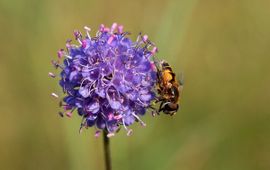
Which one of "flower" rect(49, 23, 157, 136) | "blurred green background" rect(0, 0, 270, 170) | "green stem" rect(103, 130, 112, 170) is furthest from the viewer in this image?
"blurred green background" rect(0, 0, 270, 170)

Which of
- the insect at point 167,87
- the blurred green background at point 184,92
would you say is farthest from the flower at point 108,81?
the blurred green background at point 184,92

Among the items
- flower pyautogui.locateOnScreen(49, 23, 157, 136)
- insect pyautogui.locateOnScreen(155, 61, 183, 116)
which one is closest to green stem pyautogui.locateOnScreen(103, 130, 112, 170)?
flower pyautogui.locateOnScreen(49, 23, 157, 136)

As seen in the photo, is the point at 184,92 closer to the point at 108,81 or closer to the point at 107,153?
the point at 108,81

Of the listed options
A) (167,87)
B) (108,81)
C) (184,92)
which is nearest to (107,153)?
(108,81)

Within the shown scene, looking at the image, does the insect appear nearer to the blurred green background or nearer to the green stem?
the green stem

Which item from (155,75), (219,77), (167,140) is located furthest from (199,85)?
(155,75)

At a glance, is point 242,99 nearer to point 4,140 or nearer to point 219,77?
point 219,77
